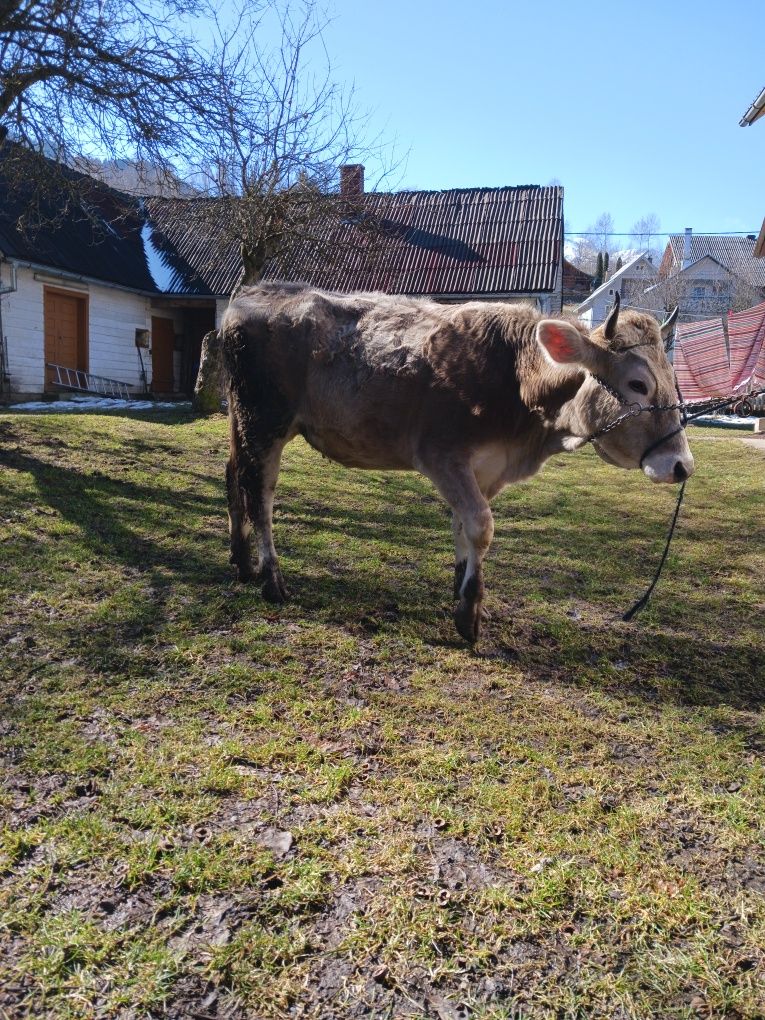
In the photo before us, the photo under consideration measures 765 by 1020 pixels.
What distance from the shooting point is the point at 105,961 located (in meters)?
1.95

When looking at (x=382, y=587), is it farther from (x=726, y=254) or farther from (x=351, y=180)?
(x=726, y=254)

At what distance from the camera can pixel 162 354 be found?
2317cm

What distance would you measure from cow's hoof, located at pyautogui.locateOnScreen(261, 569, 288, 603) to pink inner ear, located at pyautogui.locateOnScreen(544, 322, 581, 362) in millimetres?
2296

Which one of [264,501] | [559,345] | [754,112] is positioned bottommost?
[264,501]

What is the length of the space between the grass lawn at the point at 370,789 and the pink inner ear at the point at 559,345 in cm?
170

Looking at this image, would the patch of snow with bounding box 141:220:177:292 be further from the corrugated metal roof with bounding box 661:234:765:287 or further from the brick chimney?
the corrugated metal roof with bounding box 661:234:765:287

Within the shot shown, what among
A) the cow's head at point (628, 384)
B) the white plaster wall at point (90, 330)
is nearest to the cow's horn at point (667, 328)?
the cow's head at point (628, 384)

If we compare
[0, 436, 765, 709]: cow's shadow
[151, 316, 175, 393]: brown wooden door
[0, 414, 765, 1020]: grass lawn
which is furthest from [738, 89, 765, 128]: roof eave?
[151, 316, 175, 393]: brown wooden door

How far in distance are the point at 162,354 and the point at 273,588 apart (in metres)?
20.2

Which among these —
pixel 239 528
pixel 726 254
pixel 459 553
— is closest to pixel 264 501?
pixel 239 528

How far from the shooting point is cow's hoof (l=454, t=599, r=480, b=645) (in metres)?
4.16

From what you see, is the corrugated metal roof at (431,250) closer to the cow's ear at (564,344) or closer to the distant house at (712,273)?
the cow's ear at (564,344)

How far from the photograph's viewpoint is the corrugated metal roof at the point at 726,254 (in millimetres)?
60844

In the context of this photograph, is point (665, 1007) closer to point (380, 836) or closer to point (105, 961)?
point (380, 836)
